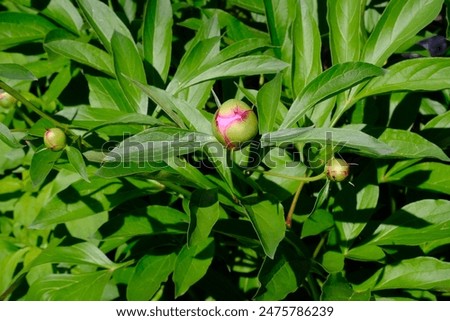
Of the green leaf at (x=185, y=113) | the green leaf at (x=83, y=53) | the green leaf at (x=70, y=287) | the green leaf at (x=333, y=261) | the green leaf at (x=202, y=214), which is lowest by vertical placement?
the green leaf at (x=70, y=287)

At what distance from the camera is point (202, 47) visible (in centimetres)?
118

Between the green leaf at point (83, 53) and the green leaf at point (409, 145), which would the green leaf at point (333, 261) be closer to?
the green leaf at point (409, 145)

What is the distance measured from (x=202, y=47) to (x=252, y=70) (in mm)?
191

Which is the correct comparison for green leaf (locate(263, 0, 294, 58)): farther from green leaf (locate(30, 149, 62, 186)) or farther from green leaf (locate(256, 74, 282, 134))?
green leaf (locate(30, 149, 62, 186))

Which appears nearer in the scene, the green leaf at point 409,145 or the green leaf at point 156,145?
the green leaf at point 156,145

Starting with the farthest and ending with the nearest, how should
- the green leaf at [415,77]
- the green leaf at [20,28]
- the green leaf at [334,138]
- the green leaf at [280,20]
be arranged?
1. the green leaf at [20,28]
2. the green leaf at [280,20]
3. the green leaf at [415,77]
4. the green leaf at [334,138]

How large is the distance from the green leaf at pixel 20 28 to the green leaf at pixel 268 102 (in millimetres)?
735

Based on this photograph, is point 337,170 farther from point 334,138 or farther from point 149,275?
point 149,275

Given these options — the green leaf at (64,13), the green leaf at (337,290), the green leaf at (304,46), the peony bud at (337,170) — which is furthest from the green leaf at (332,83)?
the green leaf at (64,13)

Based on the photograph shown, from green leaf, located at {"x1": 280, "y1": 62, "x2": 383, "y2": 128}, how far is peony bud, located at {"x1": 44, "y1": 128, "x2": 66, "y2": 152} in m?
0.37

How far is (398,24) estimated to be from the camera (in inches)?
44.0

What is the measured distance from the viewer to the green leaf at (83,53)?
1.24 m

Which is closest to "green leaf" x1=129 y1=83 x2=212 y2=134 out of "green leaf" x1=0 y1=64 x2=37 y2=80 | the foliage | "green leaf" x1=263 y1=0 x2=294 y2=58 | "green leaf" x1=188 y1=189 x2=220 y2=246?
the foliage

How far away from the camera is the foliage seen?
3.36 feet
